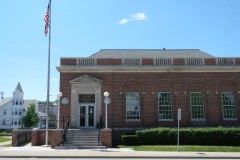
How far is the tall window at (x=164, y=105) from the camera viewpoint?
98.8 ft

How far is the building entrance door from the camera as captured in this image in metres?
29.4

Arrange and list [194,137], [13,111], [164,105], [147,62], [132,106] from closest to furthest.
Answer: [194,137]
[132,106]
[164,105]
[147,62]
[13,111]

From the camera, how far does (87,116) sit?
97.0 feet

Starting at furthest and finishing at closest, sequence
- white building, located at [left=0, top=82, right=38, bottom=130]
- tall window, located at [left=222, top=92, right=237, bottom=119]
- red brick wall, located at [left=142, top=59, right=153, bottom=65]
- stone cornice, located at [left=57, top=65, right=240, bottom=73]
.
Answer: white building, located at [left=0, top=82, right=38, bottom=130], red brick wall, located at [left=142, top=59, right=153, bottom=65], tall window, located at [left=222, top=92, right=237, bottom=119], stone cornice, located at [left=57, top=65, right=240, bottom=73]

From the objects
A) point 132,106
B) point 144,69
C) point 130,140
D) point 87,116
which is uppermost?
point 144,69

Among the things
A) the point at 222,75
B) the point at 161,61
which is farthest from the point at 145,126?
the point at 222,75

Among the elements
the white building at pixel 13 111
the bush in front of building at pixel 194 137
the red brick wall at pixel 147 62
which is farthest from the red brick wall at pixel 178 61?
the white building at pixel 13 111

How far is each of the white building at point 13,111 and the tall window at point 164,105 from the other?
229 ft

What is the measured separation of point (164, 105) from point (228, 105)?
22.4 ft

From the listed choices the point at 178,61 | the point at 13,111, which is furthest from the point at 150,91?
the point at 13,111

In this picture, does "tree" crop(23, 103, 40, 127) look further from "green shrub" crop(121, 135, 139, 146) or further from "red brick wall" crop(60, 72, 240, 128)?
"green shrub" crop(121, 135, 139, 146)

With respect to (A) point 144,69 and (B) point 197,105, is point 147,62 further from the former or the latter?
(B) point 197,105

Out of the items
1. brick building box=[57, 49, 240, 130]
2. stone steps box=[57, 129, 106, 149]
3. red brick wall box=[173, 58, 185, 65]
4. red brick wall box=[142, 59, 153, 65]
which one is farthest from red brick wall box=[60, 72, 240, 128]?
stone steps box=[57, 129, 106, 149]

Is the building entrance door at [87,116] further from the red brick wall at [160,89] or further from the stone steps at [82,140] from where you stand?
the stone steps at [82,140]
